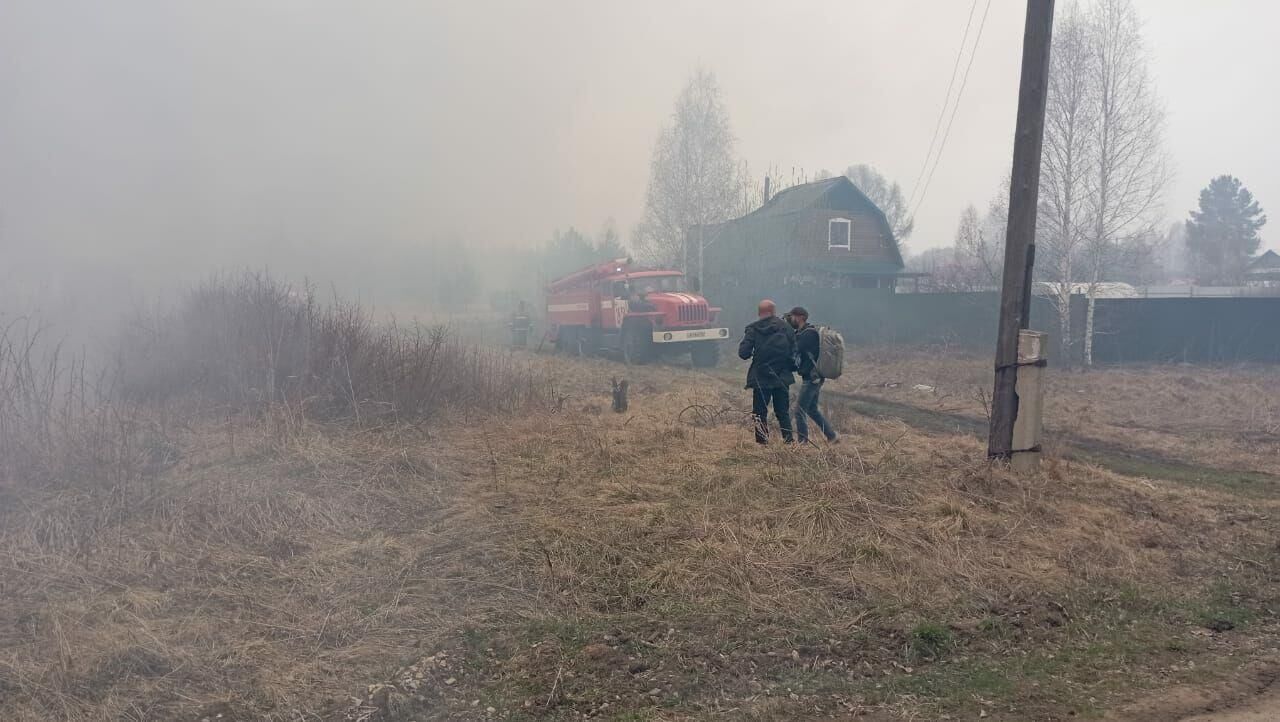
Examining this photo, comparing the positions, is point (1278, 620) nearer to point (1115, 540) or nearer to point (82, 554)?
point (1115, 540)

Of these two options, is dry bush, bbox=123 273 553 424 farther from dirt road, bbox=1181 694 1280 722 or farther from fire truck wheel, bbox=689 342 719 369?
fire truck wheel, bbox=689 342 719 369

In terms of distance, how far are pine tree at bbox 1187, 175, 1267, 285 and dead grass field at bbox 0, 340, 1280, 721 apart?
6600 centimetres

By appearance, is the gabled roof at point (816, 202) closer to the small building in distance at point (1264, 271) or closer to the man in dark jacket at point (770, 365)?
the man in dark jacket at point (770, 365)

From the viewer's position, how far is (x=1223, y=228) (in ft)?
195

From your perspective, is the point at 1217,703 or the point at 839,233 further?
the point at 839,233

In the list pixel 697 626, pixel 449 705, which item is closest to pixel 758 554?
pixel 697 626

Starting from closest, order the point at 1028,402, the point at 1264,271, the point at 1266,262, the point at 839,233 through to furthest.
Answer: the point at 1028,402 < the point at 839,233 < the point at 1264,271 < the point at 1266,262

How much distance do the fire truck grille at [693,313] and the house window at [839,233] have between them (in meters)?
13.1

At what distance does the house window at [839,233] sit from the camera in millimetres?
28609

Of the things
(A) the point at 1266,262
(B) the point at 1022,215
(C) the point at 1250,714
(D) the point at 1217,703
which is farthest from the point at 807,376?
(A) the point at 1266,262

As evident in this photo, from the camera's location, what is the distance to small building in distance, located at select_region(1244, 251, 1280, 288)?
1697 inches

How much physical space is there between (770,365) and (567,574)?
11.0ft

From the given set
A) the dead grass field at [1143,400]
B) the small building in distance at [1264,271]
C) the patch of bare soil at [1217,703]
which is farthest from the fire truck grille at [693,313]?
the small building in distance at [1264,271]

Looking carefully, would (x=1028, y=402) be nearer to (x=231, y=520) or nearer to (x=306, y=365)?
(x=231, y=520)
